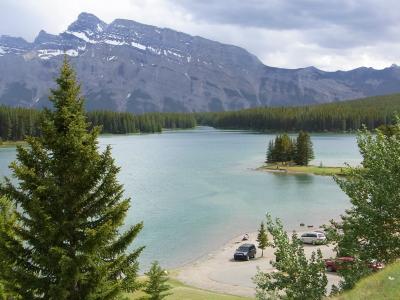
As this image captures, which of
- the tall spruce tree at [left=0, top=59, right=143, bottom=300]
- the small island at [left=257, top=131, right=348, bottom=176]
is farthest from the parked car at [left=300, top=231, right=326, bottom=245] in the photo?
the small island at [left=257, top=131, right=348, bottom=176]

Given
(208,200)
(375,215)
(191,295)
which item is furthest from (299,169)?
(375,215)

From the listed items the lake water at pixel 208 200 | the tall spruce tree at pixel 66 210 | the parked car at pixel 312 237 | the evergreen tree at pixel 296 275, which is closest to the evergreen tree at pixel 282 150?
the lake water at pixel 208 200

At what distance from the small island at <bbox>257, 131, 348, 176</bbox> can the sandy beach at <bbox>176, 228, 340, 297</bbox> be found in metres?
77.0

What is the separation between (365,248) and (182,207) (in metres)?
69.6

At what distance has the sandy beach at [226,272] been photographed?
44.5 meters

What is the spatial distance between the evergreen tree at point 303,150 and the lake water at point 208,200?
6.31 meters

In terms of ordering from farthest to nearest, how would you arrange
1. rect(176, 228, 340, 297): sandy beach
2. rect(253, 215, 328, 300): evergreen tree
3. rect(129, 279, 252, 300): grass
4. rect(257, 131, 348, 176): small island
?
rect(257, 131, 348, 176): small island → rect(176, 228, 340, 297): sandy beach → rect(129, 279, 252, 300): grass → rect(253, 215, 328, 300): evergreen tree

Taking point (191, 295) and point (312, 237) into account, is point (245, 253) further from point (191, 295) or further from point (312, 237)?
point (191, 295)

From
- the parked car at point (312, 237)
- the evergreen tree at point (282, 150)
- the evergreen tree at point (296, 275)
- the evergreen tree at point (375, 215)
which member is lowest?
the parked car at point (312, 237)

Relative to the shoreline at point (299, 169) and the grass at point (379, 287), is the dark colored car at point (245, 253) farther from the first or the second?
the shoreline at point (299, 169)

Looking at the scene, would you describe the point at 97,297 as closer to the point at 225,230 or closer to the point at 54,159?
the point at 54,159

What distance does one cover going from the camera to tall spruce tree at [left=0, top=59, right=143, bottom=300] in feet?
62.4

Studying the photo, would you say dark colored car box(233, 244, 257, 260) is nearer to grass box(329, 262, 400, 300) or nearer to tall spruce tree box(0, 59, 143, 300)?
tall spruce tree box(0, 59, 143, 300)

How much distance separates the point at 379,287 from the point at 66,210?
1174 cm
